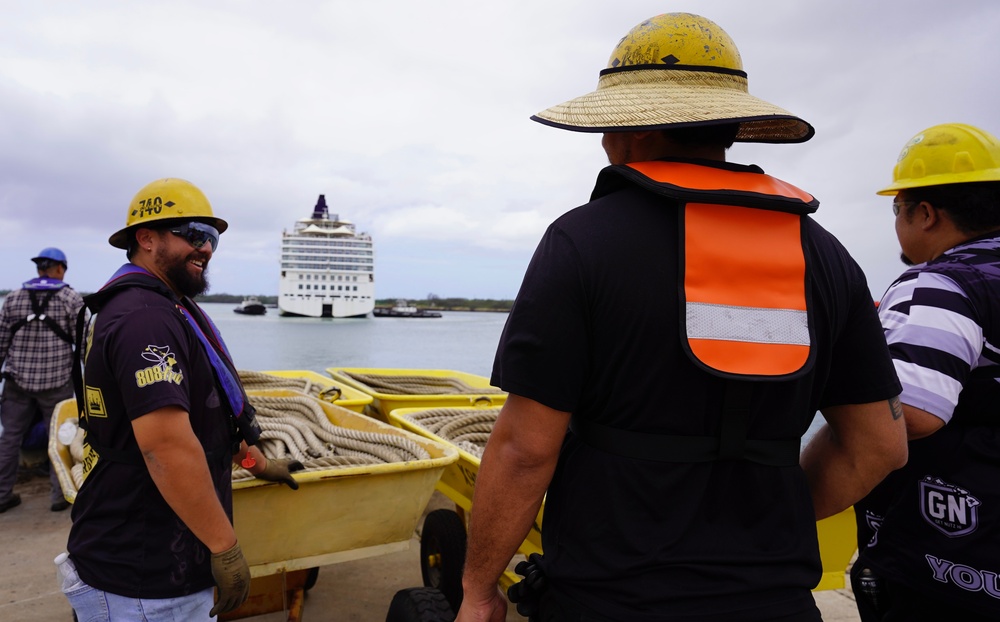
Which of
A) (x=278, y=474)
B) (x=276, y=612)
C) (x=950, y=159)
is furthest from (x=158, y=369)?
(x=950, y=159)

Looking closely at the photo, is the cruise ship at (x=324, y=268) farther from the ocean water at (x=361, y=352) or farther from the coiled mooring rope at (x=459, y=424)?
the coiled mooring rope at (x=459, y=424)

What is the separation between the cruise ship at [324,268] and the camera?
46688 millimetres

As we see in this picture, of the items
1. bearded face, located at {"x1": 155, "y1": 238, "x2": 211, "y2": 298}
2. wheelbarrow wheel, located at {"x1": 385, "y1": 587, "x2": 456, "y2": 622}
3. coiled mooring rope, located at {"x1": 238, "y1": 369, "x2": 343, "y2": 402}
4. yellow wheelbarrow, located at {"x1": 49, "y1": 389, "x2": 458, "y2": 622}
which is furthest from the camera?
coiled mooring rope, located at {"x1": 238, "y1": 369, "x2": 343, "y2": 402}

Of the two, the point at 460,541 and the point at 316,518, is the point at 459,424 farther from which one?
the point at 316,518

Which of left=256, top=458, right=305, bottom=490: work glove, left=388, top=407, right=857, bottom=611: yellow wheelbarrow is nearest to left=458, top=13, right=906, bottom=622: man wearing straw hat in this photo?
left=256, top=458, right=305, bottom=490: work glove

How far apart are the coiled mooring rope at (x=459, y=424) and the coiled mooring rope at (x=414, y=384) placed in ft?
6.03

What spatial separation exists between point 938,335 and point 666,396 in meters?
0.91

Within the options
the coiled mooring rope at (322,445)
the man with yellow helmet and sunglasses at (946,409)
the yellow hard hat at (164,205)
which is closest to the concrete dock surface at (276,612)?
the coiled mooring rope at (322,445)

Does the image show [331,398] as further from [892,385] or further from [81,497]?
[892,385]

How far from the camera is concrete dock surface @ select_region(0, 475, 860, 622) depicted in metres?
3.48

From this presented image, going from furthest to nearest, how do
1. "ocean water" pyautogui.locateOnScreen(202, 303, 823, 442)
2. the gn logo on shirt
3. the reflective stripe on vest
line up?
"ocean water" pyautogui.locateOnScreen(202, 303, 823, 442), the gn logo on shirt, the reflective stripe on vest

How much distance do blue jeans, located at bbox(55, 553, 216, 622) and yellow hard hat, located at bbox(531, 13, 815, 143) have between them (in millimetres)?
1544

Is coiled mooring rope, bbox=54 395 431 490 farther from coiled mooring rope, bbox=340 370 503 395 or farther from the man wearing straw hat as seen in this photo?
coiled mooring rope, bbox=340 370 503 395

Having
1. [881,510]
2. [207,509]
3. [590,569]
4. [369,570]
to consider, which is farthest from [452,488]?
[590,569]
